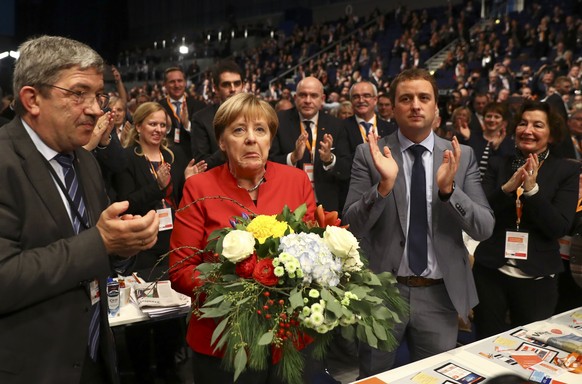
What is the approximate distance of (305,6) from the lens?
828 inches

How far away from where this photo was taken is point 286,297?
4.35 ft

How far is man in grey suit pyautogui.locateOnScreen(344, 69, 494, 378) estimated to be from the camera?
2.04 metres

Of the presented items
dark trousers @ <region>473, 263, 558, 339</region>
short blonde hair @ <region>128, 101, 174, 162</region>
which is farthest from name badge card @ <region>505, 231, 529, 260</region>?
short blonde hair @ <region>128, 101, 174, 162</region>

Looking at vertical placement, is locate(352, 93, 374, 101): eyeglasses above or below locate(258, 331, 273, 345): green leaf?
above

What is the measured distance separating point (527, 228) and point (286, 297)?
157 cm

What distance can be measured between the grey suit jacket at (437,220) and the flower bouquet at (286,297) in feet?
2.19

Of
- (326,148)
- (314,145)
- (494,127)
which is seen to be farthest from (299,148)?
(494,127)

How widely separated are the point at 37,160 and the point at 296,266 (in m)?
0.74

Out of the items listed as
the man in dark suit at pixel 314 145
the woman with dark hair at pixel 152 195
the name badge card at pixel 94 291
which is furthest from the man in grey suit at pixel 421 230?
the man in dark suit at pixel 314 145

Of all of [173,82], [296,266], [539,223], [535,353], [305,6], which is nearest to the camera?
[296,266]

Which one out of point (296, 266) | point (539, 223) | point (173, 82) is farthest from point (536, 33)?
point (296, 266)

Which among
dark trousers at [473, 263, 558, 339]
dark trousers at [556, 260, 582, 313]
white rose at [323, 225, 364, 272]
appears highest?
white rose at [323, 225, 364, 272]

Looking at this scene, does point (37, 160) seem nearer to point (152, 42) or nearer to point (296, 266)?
point (296, 266)

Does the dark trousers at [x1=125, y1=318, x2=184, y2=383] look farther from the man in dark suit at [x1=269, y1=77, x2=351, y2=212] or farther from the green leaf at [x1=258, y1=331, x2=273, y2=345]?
the green leaf at [x1=258, y1=331, x2=273, y2=345]
